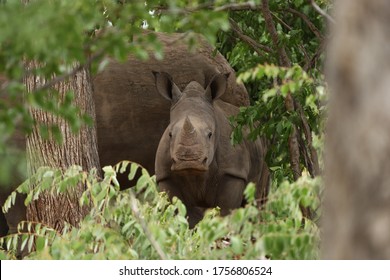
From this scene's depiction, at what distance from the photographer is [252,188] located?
18.1ft

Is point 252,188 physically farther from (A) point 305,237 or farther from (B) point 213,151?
(B) point 213,151

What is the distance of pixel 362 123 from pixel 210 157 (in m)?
7.31

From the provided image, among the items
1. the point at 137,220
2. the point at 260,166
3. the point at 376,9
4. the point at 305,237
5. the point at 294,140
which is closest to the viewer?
the point at 376,9

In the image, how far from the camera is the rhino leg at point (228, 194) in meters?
11.2

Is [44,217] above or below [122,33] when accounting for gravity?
below

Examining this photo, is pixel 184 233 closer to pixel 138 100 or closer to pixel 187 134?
pixel 187 134

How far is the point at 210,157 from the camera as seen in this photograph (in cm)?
1036

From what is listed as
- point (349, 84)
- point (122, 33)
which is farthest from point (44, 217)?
point (349, 84)

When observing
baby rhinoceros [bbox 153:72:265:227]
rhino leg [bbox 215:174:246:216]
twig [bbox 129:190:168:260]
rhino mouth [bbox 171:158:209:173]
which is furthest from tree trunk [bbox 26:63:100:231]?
twig [bbox 129:190:168:260]

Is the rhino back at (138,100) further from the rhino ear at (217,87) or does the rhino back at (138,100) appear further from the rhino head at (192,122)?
the rhino ear at (217,87)

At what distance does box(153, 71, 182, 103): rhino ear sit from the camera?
11227 millimetres

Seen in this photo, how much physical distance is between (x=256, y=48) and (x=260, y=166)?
2.23 metres

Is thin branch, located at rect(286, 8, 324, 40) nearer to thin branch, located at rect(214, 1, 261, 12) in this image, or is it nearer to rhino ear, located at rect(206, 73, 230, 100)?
thin branch, located at rect(214, 1, 261, 12)

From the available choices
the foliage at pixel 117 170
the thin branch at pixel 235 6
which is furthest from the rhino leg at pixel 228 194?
the thin branch at pixel 235 6
